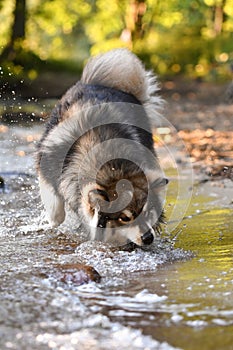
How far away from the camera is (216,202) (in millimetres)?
6895

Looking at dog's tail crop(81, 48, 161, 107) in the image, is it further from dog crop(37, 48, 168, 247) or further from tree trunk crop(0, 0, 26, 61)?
tree trunk crop(0, 0, 26, 61)

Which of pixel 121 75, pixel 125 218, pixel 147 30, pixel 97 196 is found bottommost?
pixel 125 218

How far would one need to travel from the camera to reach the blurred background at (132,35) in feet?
65.1

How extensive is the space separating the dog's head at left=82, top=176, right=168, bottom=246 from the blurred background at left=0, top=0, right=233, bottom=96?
45.8 ft

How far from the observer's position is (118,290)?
4.10m

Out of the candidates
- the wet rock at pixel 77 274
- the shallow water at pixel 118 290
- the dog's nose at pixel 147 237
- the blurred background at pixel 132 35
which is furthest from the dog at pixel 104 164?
the blurred background at pixel 132 35

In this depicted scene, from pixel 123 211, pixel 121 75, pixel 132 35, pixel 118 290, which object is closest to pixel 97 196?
pixel 123 211

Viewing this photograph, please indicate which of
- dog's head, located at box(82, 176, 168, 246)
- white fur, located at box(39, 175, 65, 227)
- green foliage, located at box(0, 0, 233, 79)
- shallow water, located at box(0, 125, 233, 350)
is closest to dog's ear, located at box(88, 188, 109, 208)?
dog's head, located at box(82, 176, 168, 246)

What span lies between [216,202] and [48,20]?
14577mm

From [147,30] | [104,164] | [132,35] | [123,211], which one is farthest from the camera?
[147,30]

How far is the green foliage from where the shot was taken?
21094 millimetres

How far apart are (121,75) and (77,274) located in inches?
107

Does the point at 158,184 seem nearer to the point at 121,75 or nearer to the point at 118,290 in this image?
the point at 118,290

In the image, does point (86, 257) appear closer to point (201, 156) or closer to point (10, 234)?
point (10, 234)
